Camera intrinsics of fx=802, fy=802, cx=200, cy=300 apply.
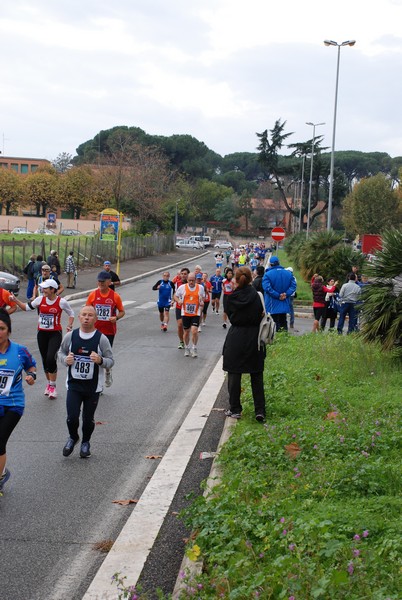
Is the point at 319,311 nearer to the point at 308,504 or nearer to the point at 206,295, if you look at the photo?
the point at 206,295

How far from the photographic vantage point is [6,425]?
6.83 meters

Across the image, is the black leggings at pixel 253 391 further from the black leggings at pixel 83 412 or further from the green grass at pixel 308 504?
the black leggings at pixel 83 412

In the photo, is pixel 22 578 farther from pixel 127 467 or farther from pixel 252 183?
pixel 252 183

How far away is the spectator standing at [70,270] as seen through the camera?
1326 inches

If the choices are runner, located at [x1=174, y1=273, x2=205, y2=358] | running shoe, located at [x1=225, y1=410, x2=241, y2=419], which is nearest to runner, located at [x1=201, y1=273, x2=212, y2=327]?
runner, located at [x1=174, y1=273, x2=205, y2=358]

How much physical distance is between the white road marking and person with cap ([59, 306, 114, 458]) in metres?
0.89

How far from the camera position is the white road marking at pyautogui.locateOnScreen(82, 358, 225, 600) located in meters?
5.19

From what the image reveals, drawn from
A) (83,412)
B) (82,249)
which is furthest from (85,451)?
(82,249)

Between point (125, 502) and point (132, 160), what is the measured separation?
7238 centimetres

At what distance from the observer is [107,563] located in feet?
17.8

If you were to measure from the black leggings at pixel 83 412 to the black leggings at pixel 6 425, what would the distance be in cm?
128

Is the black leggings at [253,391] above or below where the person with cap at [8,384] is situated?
below

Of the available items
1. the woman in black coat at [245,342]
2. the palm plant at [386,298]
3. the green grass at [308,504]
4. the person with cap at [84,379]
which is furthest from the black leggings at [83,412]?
the palm plant at [386,298]

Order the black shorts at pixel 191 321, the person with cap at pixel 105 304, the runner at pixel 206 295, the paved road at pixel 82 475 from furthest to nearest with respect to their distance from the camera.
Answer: the runner at pixel 206 295, the black shorts at pixel 191 321, the person with cap at pixel 105 304, the paved road at pixel 82 475
